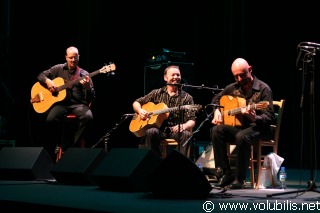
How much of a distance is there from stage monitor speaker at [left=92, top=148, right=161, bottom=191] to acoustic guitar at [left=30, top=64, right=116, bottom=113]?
7.19 feet

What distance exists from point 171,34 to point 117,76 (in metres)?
1.12

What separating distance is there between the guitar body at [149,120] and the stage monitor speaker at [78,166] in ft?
3.18

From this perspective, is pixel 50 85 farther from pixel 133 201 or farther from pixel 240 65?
pixel 133 201

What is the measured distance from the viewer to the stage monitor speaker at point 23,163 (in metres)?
5.54

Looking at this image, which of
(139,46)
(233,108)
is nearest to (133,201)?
(233,108)

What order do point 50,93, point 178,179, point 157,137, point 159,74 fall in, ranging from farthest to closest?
1. point 159,74
2. point 50,93
3. point 157,137
4. point 178,179

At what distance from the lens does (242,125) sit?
5293 millimetres

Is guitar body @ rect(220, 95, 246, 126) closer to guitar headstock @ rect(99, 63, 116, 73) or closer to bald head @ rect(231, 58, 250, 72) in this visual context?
bald head @ rect(231, 58, 250, 72)

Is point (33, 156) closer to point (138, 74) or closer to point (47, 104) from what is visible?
point (47, 104)

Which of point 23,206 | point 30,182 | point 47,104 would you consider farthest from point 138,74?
point 23,206

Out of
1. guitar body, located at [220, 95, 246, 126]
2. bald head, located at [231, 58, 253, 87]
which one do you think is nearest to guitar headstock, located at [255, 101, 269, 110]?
guitar body, located at [220, 95, 246, 126]

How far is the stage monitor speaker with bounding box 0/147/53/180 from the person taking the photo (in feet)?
18.2

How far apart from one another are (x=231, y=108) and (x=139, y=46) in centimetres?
380

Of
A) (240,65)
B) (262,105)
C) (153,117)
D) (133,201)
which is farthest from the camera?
(153,117)
